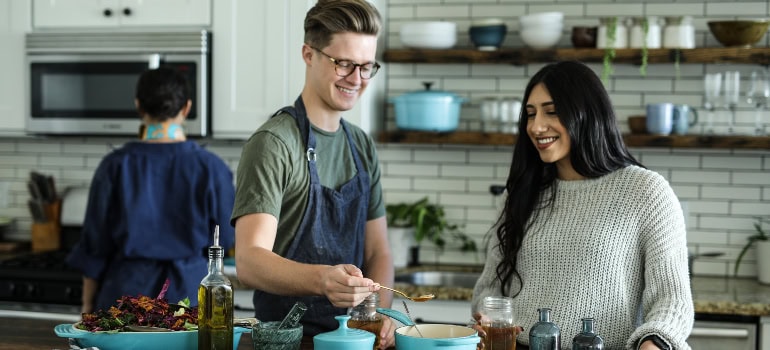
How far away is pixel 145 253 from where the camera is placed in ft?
12.3

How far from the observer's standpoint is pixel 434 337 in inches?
88.5

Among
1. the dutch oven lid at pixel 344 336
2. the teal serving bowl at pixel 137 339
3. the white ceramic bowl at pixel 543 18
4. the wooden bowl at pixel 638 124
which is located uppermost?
the white ceramic bowl at pixel 543 18

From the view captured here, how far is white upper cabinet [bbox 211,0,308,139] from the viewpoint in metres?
4.65

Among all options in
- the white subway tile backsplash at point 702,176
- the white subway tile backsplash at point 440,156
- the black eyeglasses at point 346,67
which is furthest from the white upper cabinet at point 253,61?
the white subway tile backsplash at point 702,176

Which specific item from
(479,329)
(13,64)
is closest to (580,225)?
(479,329)

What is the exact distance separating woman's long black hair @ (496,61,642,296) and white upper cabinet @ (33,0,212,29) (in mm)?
2340

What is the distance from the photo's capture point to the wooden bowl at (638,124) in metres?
4.57

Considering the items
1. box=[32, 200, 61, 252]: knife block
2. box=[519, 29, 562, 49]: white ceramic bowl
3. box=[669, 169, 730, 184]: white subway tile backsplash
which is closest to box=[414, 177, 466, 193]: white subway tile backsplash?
box=[519, 29, 562, 49]: white ceramic bowl

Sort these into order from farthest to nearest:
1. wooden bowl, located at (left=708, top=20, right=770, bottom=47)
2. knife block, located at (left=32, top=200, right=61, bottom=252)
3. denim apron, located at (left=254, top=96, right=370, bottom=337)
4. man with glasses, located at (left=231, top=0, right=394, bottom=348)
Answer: knife block, located at (left=32, top=200, right=61, bottom=252)
wooden bowl, located at (left=708, top=20, right=770, bottom=47)
denim apron, located at (left=254, top=96, right=370, bottom=337)
man with glasses, located at (left=231, top=0, right=394, bottom=348)

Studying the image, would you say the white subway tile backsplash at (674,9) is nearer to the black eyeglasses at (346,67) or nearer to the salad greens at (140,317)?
the black eyeglasses at (346,67)

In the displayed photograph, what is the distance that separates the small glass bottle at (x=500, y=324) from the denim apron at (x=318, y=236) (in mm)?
706

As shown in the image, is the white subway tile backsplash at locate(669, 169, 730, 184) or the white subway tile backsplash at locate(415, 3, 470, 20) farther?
the white subway tile backsplash at locate(415, 3, 470, 20)

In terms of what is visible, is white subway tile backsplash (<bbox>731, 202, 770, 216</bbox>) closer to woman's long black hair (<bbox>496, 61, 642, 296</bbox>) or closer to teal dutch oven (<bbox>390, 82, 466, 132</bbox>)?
teal dutch oven (<bbox>390, 82, 466, 132</bbox>)

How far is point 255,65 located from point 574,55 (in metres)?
1.57
